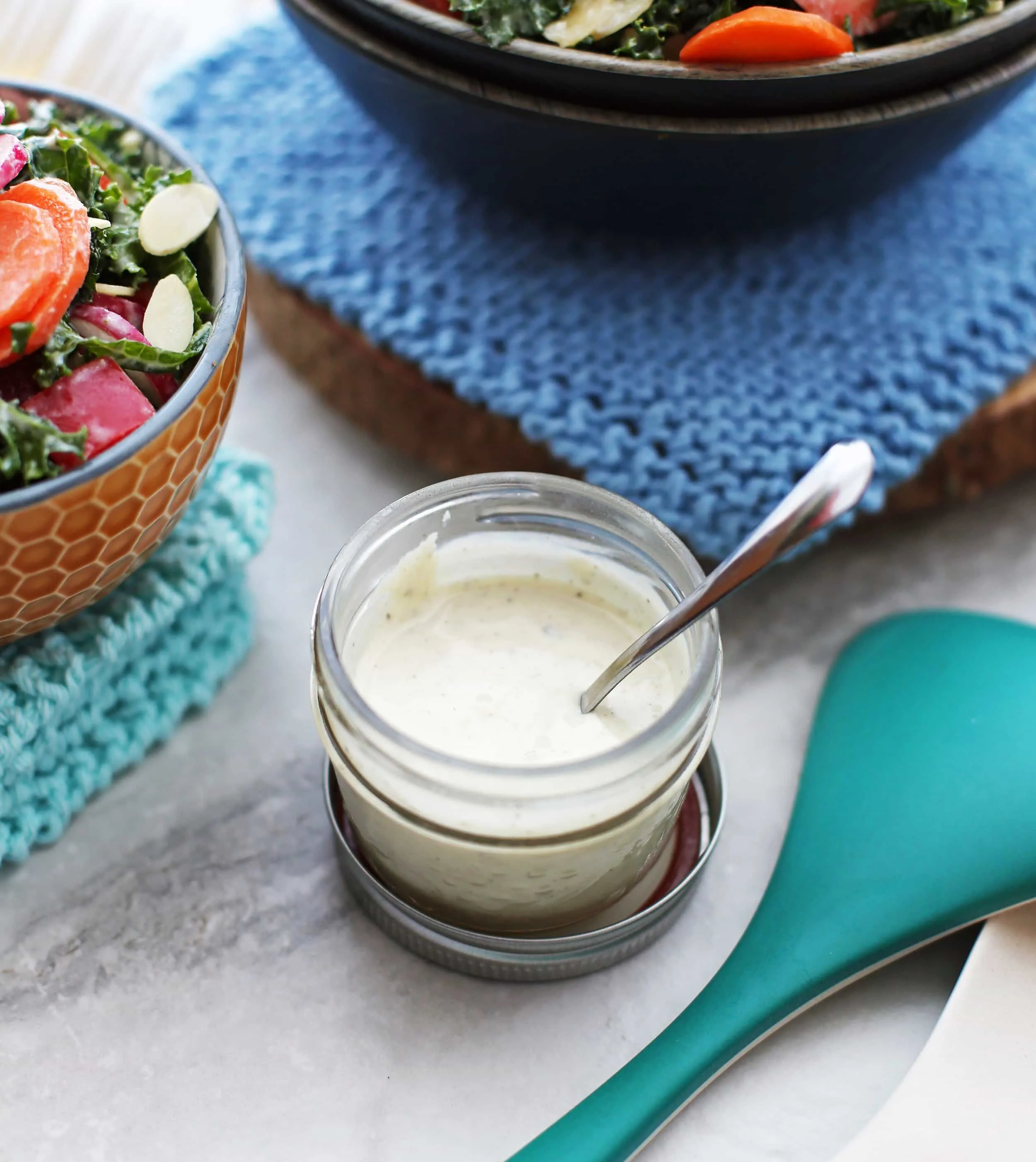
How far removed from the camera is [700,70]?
0.90 metres

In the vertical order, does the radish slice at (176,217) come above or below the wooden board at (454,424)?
above

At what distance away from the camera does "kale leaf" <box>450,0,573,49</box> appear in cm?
91

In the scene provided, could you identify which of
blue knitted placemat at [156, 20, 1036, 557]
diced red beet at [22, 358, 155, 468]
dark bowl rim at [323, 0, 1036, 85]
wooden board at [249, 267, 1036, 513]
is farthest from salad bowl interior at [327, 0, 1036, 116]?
diced red beet at [22, 358, 155, 468]

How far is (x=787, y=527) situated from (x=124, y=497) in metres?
0.39

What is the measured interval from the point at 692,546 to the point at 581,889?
13.3 inches

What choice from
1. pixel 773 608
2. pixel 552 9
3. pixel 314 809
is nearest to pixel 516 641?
pixel 314 809

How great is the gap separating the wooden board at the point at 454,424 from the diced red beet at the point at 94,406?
1.17 feet

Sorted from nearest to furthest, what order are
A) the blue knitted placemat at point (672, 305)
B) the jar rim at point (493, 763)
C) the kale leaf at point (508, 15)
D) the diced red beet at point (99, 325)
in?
the jar rim at point (493, 763) < the diced red beet at point (99, 325) < the kale leaf at point (508, 15) < the blue knitted placemat at point (672, 305)

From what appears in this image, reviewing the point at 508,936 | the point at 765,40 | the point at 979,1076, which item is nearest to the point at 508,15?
the point at 765,40

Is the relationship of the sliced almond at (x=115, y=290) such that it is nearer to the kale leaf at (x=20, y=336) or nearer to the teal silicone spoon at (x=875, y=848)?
the kale leaf at (x=20, y=336)

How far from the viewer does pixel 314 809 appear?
94 cm

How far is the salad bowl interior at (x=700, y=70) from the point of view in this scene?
35.3 inches

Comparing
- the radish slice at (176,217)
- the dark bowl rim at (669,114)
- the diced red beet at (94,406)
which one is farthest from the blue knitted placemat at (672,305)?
the diced red beet at (94,406)

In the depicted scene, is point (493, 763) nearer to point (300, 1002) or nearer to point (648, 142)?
point (300, 1002)
